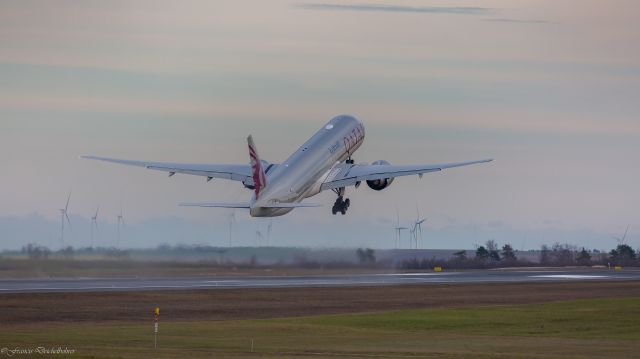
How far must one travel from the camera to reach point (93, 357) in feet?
200

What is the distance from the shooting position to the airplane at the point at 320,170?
111 meters

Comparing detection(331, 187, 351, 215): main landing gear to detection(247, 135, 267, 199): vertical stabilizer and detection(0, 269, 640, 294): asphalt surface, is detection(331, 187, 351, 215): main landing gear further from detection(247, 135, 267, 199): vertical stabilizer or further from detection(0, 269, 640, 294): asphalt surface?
detection(247, 135, 267, 199): vertical stabilizer

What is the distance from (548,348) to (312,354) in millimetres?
14113

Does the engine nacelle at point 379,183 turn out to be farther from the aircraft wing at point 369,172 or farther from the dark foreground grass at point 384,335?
the dark foreground grass at point 384,335

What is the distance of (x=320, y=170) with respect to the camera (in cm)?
11706

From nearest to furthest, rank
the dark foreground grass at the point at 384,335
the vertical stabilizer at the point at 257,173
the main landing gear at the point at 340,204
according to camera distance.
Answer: the dark foreground grass at the point at 384,335 < the vertical stabilizer at the point at 257,173 < the main landing gear at the point at 340,204

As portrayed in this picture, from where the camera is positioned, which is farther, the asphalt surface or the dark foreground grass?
the asphalt surface

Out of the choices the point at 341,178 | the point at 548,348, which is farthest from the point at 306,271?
the point at 548,348

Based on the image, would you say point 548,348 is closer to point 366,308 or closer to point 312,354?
point 312,354

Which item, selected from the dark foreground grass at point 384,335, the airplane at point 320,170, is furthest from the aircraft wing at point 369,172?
the dark foreground grass at point 384,335

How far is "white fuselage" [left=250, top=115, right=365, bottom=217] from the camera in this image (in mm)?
108312

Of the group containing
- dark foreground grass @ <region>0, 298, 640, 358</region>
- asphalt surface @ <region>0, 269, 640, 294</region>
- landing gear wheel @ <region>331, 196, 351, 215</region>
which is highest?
landing gear wheel @ <region>331, 196, 351, 215</region>

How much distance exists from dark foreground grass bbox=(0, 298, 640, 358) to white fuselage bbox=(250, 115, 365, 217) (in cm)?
1731

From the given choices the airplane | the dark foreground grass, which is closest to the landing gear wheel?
the airplane
